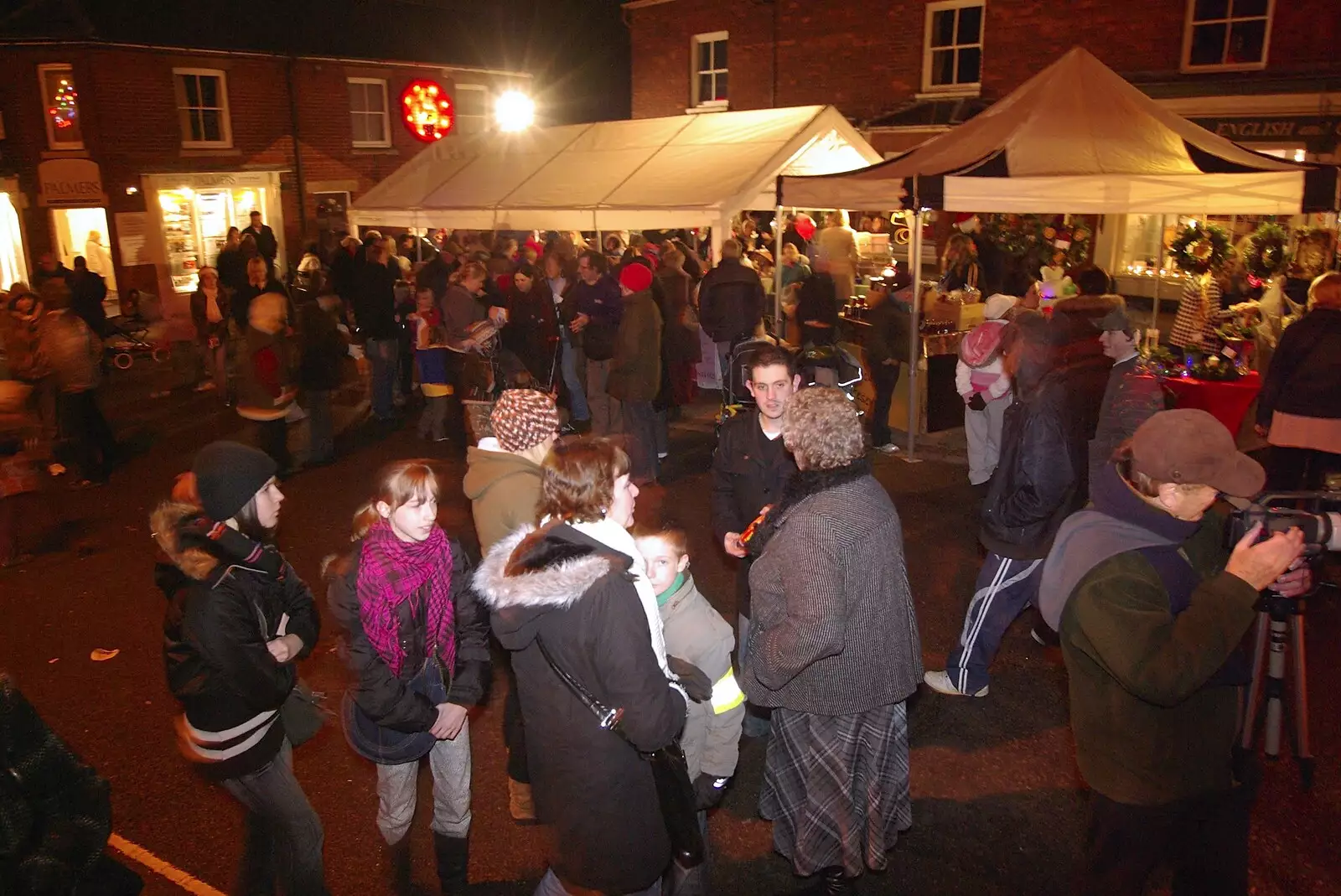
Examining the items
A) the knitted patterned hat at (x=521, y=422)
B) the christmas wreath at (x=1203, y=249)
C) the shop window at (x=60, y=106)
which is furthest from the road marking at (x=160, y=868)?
the shop window at (x=60, y=106)

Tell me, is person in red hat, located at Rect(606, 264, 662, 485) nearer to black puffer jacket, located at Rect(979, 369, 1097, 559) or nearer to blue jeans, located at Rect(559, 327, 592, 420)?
blue jeans, located at Rect(559, 327, 592, 420)

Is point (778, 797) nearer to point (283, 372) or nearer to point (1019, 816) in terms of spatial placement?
point (1019, 816)

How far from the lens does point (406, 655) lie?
125 inches

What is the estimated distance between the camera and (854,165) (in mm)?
12250

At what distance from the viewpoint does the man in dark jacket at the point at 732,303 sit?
30.0 feet

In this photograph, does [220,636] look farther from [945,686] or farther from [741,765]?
[945,686]

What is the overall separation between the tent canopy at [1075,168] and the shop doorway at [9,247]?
751 inches

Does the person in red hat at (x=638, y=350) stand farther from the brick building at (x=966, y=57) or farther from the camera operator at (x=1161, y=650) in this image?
the brick building at (x=966, y=57)

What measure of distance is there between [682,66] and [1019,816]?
2099 centimetres

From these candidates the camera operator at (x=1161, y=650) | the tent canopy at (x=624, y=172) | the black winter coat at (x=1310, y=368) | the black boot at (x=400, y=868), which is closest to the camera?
the camera operator at (x=1161, y=650)

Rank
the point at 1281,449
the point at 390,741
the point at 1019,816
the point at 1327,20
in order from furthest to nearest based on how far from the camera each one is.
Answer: the point at 1327,20 → the point at 1281,449 → the point at 1019,816 → the point at 390,741

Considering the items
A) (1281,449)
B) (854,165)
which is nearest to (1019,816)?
(1281,449)

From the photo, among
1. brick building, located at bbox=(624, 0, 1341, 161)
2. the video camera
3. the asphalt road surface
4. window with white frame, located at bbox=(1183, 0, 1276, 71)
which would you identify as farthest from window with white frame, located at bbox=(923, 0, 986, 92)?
the video camera

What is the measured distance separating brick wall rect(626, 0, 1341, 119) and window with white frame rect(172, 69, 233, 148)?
9.34 metres
